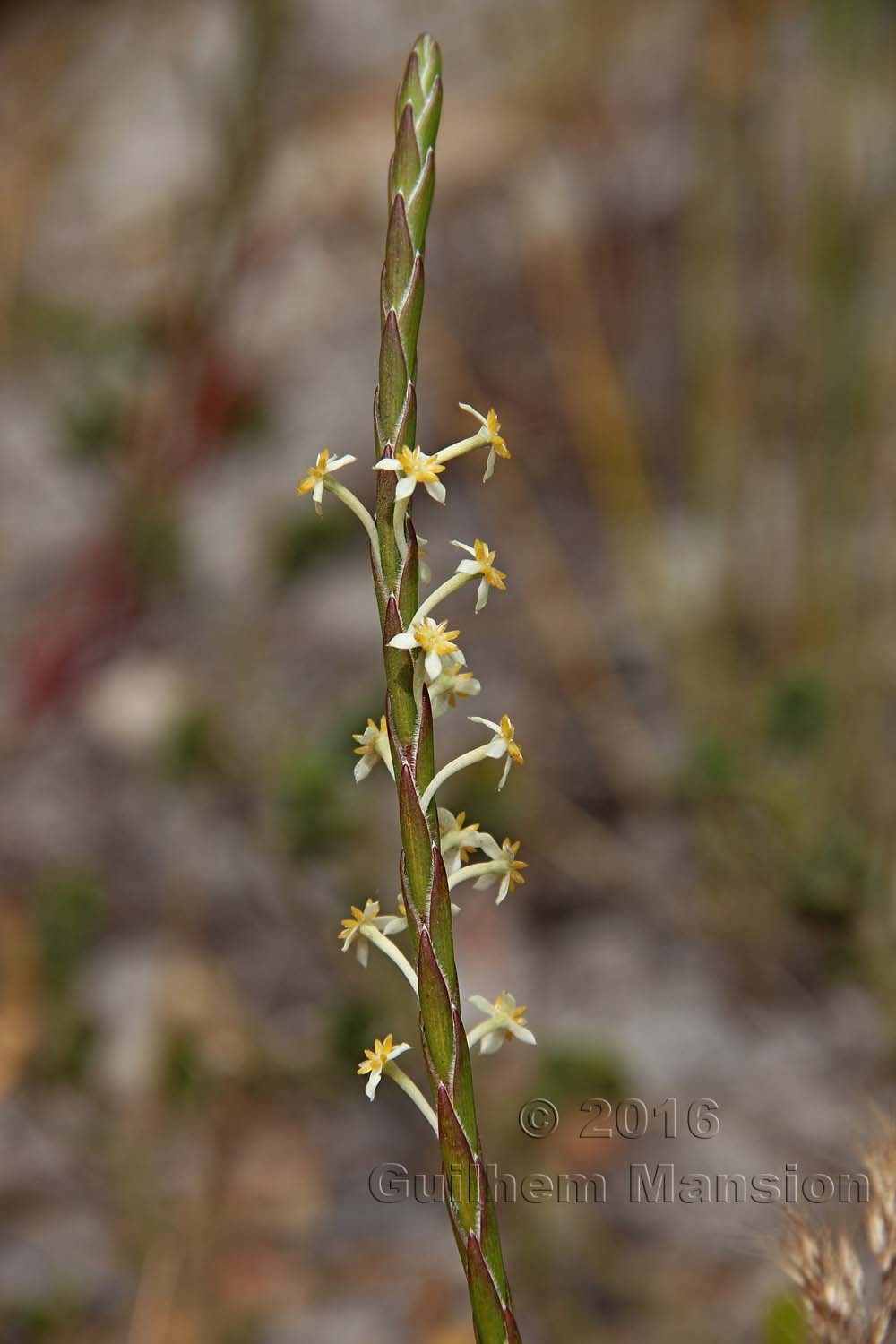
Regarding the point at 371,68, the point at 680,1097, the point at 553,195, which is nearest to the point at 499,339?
the point at 553,195

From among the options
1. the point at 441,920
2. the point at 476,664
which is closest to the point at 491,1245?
the point at 441,920

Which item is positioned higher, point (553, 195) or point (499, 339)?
point (553, 195)

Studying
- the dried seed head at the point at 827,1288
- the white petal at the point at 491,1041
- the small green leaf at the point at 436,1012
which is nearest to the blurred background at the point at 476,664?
the dried seed head at the point at 827,1288

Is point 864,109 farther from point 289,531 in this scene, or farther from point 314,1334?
point 314,1334

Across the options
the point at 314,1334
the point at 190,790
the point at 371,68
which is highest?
the point at 371,68

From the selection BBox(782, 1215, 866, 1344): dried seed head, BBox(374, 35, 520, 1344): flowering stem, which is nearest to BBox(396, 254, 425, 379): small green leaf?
BBox(374, 35, 520, 1344): flowering stem
